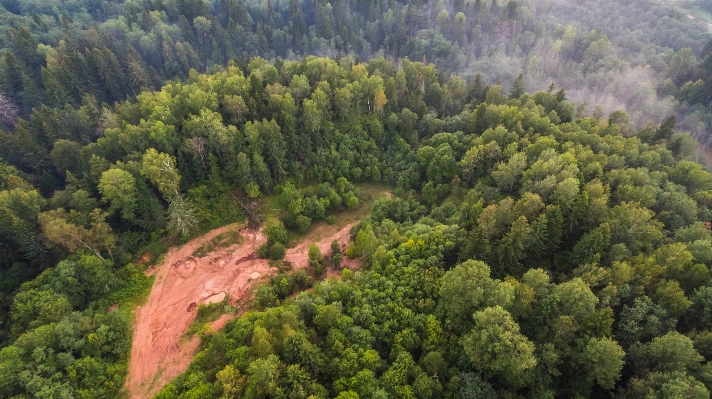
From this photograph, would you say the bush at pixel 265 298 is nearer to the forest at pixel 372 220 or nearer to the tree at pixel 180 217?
the forest at pixel 372 220

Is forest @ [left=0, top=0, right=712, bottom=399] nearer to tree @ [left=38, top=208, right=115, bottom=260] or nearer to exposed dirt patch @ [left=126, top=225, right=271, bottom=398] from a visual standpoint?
tree @ [left=38, top=208, right=115, bottom=260]

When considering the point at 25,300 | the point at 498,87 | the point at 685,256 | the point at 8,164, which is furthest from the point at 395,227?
the point at 8,164

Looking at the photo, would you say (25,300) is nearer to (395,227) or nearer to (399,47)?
(395,227)

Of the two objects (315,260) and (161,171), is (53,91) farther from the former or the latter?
(315,260)

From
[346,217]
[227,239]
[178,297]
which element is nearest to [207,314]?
[178,297]

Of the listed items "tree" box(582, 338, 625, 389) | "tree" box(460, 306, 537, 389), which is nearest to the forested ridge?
"tree" box(460, 306, 537, 389)
